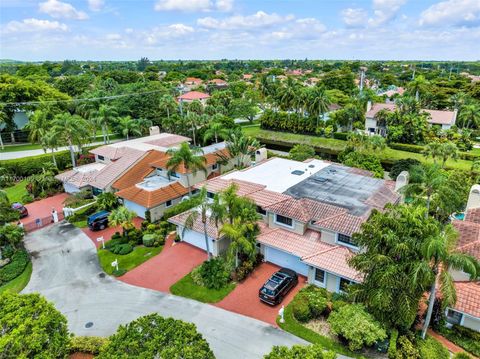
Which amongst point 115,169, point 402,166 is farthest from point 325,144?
point 115,169

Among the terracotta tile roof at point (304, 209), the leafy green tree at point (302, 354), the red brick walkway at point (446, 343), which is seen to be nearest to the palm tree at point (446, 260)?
the red brick walkway at point (446, 343)

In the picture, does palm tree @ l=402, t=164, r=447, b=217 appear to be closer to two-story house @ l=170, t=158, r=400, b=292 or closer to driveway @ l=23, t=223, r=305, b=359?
two-story house @ l=170, t=158, r=400, b=292

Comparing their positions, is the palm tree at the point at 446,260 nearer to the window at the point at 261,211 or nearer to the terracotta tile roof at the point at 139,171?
the window at the point at 261,211

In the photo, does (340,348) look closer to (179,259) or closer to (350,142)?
(179,259)

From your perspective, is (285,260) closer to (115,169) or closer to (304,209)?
(304,209)

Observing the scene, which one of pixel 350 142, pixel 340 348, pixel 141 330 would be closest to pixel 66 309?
pixel 141 330

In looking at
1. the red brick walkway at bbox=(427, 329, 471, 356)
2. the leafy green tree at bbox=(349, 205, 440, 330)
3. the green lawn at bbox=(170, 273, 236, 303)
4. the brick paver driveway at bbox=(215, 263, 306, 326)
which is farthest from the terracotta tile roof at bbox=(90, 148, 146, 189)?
the red brick walkway at bbox=(427, 329, 471, 356)

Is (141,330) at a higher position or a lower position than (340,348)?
higher
